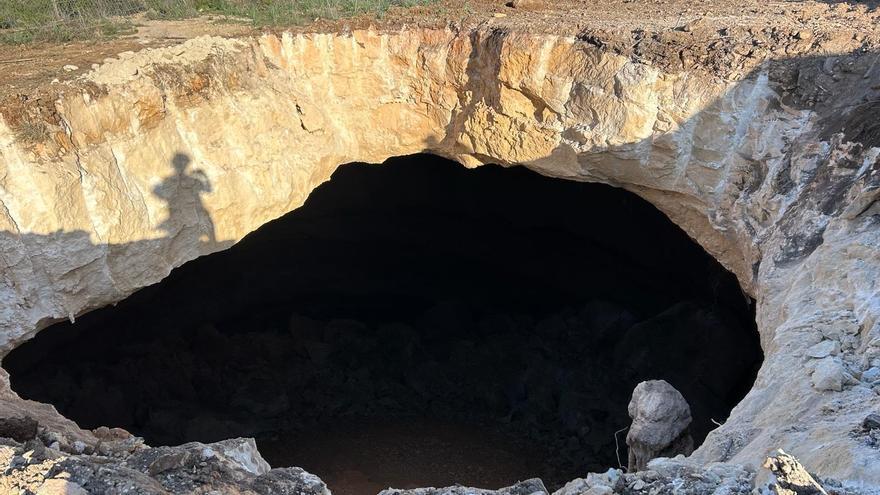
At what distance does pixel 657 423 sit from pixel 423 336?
575cm

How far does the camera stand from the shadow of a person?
281 inches

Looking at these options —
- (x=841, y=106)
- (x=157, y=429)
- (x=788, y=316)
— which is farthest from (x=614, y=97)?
(x=157, y=429)

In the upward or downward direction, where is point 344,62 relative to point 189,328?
upward

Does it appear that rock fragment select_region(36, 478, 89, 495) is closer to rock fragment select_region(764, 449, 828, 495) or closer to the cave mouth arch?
rock fragment select_region(764, 449, 828, 495)

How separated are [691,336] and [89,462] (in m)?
8.36

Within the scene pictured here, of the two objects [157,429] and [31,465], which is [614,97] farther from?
[157,429]

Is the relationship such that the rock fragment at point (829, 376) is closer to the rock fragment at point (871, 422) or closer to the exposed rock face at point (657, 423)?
the rock fragment at point (871, 422)

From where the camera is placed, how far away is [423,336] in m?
12.1

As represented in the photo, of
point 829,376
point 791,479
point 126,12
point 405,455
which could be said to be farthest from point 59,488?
point 405,455

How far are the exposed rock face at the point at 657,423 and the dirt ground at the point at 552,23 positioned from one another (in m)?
3.23

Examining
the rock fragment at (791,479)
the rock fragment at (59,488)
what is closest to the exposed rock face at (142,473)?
the rock fragment at (59,488)

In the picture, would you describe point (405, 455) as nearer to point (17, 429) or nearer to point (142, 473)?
point (17, 429)

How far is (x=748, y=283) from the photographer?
23.7 ft

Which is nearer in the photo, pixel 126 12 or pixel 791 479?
pixel 791 479
